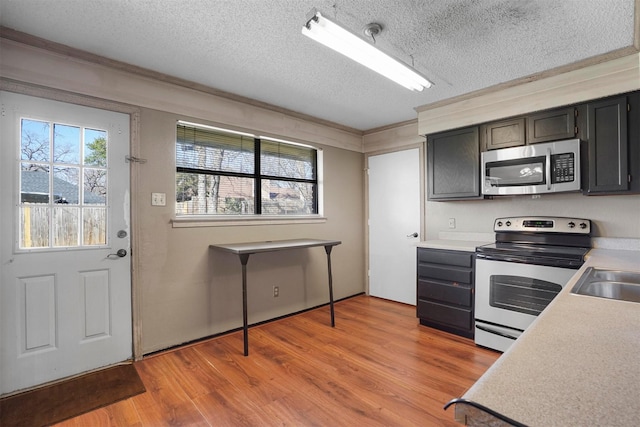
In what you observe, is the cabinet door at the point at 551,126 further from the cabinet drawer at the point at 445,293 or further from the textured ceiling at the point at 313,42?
the cabinet drawer at the point at 445,293

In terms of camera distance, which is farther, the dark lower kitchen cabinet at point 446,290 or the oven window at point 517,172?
the dark lower kitchen cabinet at point 446,290

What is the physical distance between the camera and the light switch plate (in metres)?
2.66

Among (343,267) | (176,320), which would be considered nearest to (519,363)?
(176,320)

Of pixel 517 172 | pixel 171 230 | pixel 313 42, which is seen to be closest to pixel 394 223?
pixel 517 172

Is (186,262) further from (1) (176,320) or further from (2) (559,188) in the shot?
(2) (559,188)

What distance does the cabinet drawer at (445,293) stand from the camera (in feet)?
9.77

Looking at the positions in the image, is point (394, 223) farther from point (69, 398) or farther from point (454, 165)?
point (69, 398)

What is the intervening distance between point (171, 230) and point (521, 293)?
10.2 ft

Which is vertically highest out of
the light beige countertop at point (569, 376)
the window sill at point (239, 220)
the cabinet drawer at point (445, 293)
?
the window sill at point (239, 220)

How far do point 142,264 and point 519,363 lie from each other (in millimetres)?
2747

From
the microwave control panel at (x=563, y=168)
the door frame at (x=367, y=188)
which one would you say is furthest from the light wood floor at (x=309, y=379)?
the microwave control panel at (x=563, y=168)

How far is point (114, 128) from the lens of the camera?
2.47 metres

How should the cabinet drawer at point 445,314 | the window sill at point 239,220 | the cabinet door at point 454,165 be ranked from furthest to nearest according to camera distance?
the cabinet door at point 454,165, the cabinet drawer at point 445,314, the window sill at point 239,220

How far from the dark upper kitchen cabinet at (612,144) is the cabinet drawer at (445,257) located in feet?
3.59
